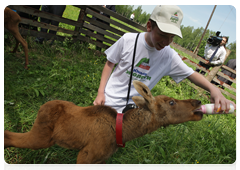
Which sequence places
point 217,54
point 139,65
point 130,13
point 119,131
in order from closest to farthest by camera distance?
point 119,131, point 139,65, point 217,54, point 130,13

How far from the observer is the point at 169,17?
6.38 feet

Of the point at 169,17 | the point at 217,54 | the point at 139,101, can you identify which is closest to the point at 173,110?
the point at 139,101

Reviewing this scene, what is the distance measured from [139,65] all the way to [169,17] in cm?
78

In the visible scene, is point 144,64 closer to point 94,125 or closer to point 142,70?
point 142,70

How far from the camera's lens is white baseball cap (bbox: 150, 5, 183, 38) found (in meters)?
1.90

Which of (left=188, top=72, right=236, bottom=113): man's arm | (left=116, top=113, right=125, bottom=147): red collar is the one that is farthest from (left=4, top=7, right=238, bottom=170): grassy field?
(left=188, top=72, right=236, bottom=113): man's arm

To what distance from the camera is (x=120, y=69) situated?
248 cm

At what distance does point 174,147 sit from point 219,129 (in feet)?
5.64

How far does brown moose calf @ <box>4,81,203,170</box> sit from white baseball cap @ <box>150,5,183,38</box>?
2.66 feet

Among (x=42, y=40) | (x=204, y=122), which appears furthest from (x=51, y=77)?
(x=204, y=122)

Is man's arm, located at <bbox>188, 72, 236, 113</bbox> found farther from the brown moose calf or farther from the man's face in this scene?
the man's face

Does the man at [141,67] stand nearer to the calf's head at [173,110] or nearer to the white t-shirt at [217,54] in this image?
the calf's head at [173,110]

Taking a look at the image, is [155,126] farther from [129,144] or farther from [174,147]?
[174,147]

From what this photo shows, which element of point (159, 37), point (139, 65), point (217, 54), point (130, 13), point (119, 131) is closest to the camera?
point (119, 131)
